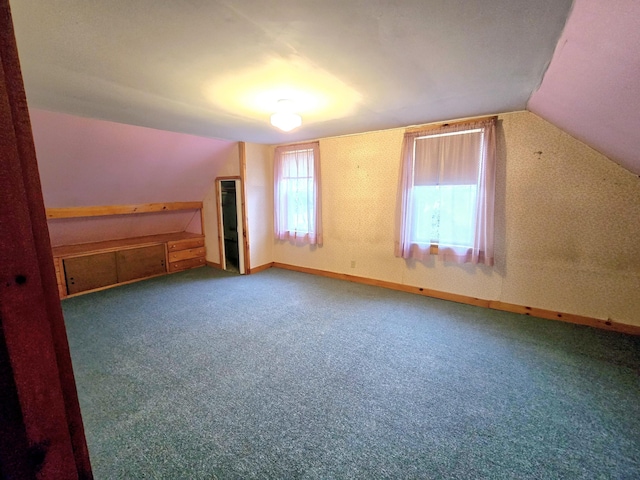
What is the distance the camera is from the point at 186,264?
17.2ft

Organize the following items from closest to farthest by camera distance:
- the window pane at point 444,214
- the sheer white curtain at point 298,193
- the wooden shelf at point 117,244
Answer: the window pane at point 444,214
the wooden shelf at point 117,244
the sheer white curtain at point 298,193

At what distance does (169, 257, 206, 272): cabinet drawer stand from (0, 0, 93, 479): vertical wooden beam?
510 cm

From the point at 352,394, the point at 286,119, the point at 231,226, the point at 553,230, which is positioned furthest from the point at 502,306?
the point at 231,226

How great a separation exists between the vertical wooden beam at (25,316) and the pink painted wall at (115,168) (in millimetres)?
3404

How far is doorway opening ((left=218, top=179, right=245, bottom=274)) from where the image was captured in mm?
4842

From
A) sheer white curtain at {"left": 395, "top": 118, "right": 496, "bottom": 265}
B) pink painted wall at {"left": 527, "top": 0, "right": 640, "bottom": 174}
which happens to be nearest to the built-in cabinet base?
sheer white curtain at {"left": 395, "top": 118, "right": 496, "bottom": 265}

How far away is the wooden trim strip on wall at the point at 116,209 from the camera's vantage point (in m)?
3.78

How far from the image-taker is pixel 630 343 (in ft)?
8.66

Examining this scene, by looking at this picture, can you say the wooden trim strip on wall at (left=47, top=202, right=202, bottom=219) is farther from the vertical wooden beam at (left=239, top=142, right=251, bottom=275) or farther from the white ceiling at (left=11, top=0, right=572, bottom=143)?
the white ceiling at (left=11, top=0, right=572, bottom=143)

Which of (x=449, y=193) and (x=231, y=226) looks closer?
(x=449, y=193)

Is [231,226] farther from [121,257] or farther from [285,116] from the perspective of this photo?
[285,116]

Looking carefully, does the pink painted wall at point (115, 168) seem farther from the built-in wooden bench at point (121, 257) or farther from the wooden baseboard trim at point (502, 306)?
the wooden baseboard trim at point (502, 306)

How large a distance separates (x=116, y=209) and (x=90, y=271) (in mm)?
971

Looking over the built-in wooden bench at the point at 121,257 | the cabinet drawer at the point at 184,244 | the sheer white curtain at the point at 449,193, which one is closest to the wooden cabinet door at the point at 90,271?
the built-in wooden bench at the point at 121,257
